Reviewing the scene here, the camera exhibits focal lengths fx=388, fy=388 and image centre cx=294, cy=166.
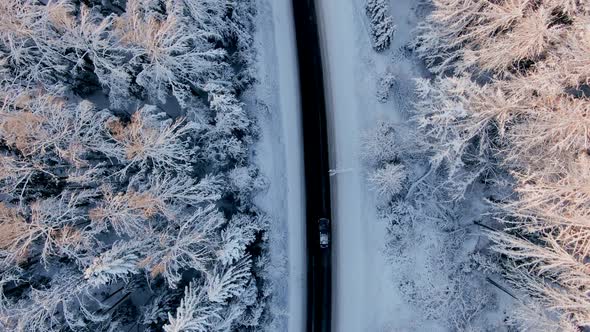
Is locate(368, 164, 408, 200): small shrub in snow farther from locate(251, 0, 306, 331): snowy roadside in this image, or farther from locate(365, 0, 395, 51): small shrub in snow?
locate(365, 0, 395, 51): small shrub in snow

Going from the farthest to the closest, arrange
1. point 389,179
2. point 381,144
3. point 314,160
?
point 314,160
point 381,144
point 389,179

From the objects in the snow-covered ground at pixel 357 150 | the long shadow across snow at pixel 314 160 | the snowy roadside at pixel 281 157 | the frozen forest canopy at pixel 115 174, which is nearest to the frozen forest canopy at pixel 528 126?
the snow-covered ground at pixel 357 150

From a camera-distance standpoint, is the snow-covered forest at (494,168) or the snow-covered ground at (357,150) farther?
the snow-covered ground at (357,150)

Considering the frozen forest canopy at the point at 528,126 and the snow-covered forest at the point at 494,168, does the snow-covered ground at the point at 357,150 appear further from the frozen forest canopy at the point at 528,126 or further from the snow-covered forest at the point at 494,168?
the frozen forest canopy at the point at 528,126

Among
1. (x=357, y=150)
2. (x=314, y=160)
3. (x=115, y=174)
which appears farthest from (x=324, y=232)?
(x=115, y=174)

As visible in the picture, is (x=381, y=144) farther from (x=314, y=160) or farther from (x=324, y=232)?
(x=324, y=232)

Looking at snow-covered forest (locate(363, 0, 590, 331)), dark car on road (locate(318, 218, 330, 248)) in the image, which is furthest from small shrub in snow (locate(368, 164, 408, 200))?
dark car on road (locate(318, 218, 330, 248))
